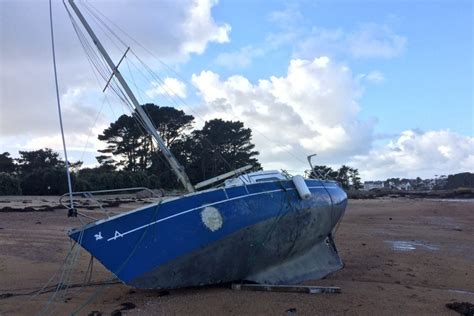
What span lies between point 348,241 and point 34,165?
5798 centimetres

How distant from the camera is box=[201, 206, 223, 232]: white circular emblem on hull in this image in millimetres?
8266

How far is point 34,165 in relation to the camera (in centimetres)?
6531

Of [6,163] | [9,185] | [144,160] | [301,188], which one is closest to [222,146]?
[144,160]

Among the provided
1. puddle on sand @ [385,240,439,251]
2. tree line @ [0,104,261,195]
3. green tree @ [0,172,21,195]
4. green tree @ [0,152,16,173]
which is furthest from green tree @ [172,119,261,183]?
green tree @ [0,152,16,173]

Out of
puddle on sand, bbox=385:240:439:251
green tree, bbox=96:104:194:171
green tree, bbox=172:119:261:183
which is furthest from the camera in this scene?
green tree, bbox=96:104:194:171

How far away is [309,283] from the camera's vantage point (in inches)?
380

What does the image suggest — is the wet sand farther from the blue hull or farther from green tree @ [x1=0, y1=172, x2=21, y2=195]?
green tree @ [x1=0, y1=172, x2=21, y2=195]

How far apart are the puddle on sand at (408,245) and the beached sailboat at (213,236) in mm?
5889

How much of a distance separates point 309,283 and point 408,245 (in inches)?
280

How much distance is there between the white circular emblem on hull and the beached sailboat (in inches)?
0.7

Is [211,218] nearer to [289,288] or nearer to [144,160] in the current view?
[289,288]

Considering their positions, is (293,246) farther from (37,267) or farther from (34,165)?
(34,165)

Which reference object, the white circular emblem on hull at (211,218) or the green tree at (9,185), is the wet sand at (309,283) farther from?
the green tree at (9,185)

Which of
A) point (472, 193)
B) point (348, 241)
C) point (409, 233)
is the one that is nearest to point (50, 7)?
point (348, 241)
